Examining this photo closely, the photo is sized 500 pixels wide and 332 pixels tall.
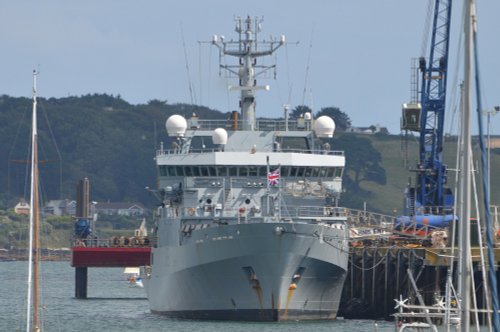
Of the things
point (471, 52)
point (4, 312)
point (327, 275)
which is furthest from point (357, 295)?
point (471, 52)

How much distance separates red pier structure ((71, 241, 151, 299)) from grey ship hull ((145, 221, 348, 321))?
29.7m

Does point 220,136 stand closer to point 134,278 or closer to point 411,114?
point 411,114

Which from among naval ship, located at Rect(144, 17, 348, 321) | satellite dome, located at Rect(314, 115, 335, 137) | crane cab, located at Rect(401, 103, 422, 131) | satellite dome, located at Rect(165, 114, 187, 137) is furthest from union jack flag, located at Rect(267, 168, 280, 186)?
crane cab, located at Rect(401, 103, 422, 131)

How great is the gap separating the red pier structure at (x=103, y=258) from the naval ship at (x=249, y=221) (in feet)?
78.0

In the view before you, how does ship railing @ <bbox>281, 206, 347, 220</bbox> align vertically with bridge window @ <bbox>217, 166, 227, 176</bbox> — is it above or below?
below

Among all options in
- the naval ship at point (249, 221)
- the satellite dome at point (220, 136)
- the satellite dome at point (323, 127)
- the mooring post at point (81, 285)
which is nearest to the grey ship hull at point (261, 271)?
the naval ship at point (249, 221)

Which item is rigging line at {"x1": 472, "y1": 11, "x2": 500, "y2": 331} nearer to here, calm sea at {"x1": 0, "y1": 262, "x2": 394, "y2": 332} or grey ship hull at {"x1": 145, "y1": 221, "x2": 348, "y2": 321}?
calm sea at {"x1": 0, "y1": 262, "x2": 394, "y2": 332}

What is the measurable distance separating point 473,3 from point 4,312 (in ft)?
145

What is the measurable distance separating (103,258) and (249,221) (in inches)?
1339

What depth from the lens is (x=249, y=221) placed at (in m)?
64.2

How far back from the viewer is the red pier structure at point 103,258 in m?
95.7

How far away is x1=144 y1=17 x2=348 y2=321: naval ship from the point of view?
63.1 meters

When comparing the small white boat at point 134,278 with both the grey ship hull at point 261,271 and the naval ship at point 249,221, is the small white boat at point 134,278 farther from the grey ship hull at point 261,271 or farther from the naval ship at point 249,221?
the grey ship hull at point 261,271

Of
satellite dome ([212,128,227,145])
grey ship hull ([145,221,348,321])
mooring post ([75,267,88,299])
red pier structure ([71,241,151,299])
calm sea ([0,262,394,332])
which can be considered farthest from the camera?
red pier structure ([71,241,151,299])
